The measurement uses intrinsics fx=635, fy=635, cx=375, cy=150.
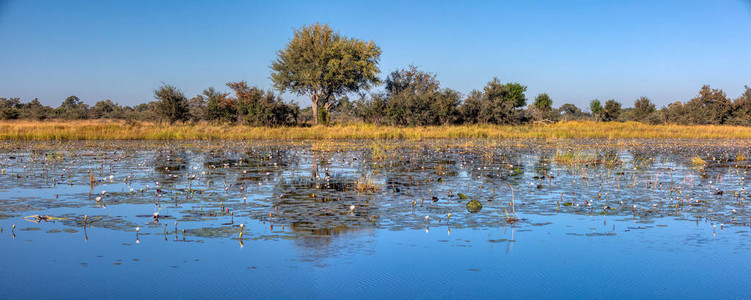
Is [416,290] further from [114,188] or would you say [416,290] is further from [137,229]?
[114,188]

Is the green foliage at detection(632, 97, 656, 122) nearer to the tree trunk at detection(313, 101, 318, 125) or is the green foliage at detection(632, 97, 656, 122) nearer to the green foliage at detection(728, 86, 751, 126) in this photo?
the green foliage at detection(728, 86, 751, 126)

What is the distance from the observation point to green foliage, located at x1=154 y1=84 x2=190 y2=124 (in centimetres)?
4734

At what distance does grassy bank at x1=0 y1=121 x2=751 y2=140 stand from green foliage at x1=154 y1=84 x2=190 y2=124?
5.05m

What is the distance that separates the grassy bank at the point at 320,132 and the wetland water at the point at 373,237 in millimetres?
22829

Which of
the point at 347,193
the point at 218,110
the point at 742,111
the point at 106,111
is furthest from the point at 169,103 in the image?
the point at 742,111

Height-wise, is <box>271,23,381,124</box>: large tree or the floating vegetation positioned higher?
<box>271,23,381,124</box>: large tree

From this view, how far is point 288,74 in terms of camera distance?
55812mm

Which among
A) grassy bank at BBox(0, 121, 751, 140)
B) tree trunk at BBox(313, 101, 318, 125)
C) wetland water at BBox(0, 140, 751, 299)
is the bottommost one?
wetland water at BBox(0, 140, 751, 299)

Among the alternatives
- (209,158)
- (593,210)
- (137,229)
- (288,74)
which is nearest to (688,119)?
(288,74)

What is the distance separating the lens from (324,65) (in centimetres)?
5366

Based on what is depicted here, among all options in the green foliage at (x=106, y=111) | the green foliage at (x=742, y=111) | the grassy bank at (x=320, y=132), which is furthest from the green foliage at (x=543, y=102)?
the green foliage at (x=106, y=111)

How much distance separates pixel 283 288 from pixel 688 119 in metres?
66.8

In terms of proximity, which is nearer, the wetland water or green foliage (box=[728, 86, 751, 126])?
the wetland water

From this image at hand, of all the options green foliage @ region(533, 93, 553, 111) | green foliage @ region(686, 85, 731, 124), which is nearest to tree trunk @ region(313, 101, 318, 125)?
green foliage @ region(533, 93, 553, 111)
